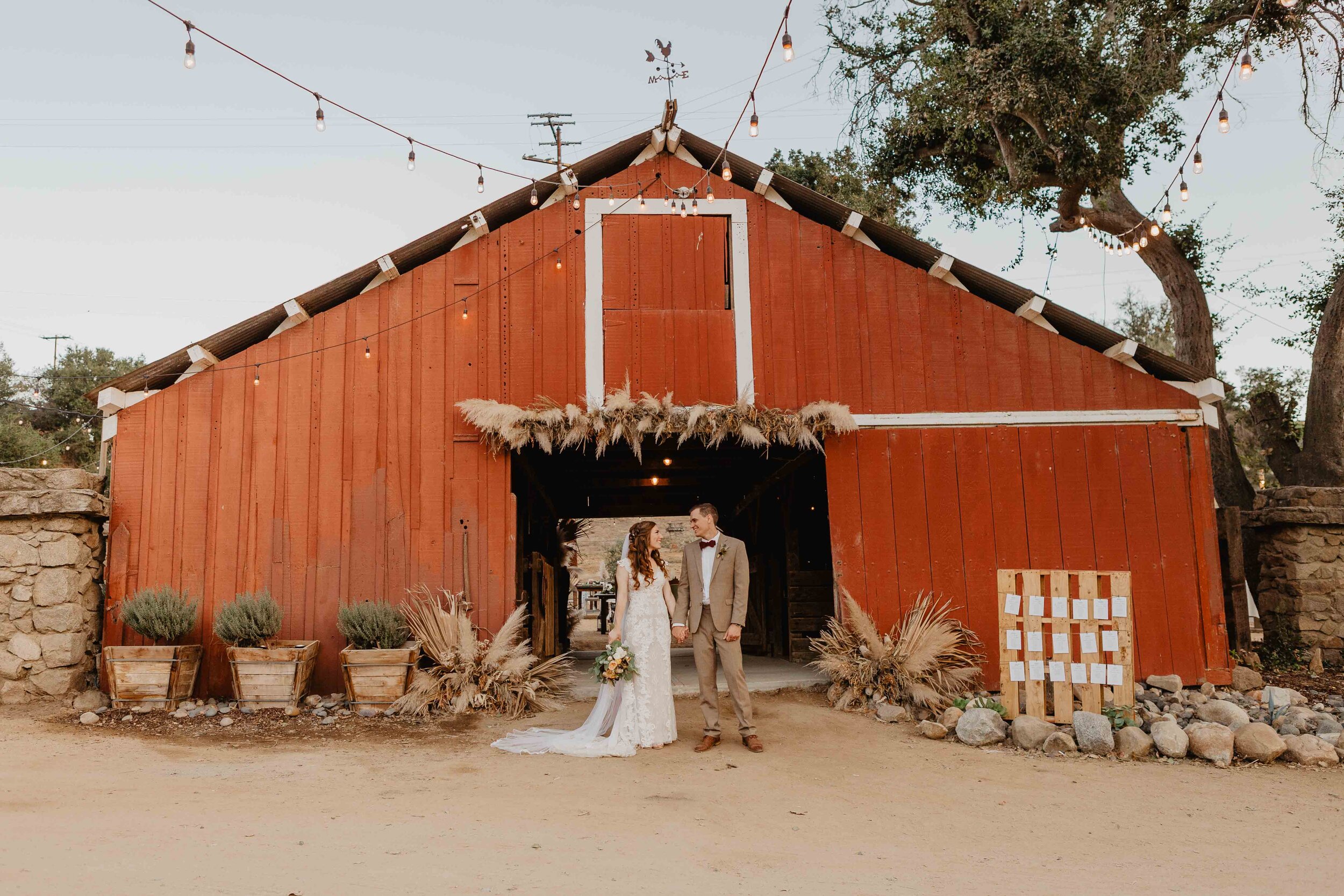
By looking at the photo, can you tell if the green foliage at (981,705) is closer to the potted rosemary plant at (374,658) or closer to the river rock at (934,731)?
the river rock at (934,731)

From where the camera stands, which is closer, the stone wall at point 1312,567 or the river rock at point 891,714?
the river rock at point 891,714

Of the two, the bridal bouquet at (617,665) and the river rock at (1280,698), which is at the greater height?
the bridal bouquet at (617,665)

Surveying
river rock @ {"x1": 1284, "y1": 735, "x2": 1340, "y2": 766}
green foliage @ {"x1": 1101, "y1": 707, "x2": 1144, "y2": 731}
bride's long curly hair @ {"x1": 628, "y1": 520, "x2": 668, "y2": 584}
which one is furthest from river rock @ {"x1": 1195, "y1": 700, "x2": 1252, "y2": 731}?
bride's long curly hair @ {"x1": 628, "y1": 520, "x2": 668, "y2": 584}

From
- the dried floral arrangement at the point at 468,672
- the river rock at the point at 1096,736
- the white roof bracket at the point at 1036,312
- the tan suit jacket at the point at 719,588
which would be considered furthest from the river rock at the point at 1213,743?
the dried floral arrangement at the point at 468,672

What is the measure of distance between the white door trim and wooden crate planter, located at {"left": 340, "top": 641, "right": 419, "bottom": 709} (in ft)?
9.28

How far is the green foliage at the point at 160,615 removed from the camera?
24.4 ft

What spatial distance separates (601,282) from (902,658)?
4.33m

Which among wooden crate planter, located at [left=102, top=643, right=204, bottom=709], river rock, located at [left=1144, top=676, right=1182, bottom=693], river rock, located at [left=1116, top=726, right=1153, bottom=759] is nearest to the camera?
river rock, located at [left=1116, top=726, right=1153, bottom=759]

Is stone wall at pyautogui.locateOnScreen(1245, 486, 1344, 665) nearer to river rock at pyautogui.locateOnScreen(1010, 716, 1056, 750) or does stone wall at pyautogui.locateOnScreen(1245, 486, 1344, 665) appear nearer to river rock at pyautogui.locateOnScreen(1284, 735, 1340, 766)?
river rock at pyautogui.locateOnScreen(1284, 735, 1340, 766)

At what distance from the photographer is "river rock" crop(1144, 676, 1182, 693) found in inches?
311

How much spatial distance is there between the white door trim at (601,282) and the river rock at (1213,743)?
4316 mm

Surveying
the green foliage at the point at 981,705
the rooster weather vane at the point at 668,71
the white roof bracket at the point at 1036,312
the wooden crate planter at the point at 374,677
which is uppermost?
the rooster weather vane at the point at 668,71

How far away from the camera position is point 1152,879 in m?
3.92

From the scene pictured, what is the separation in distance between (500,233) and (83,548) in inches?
178
